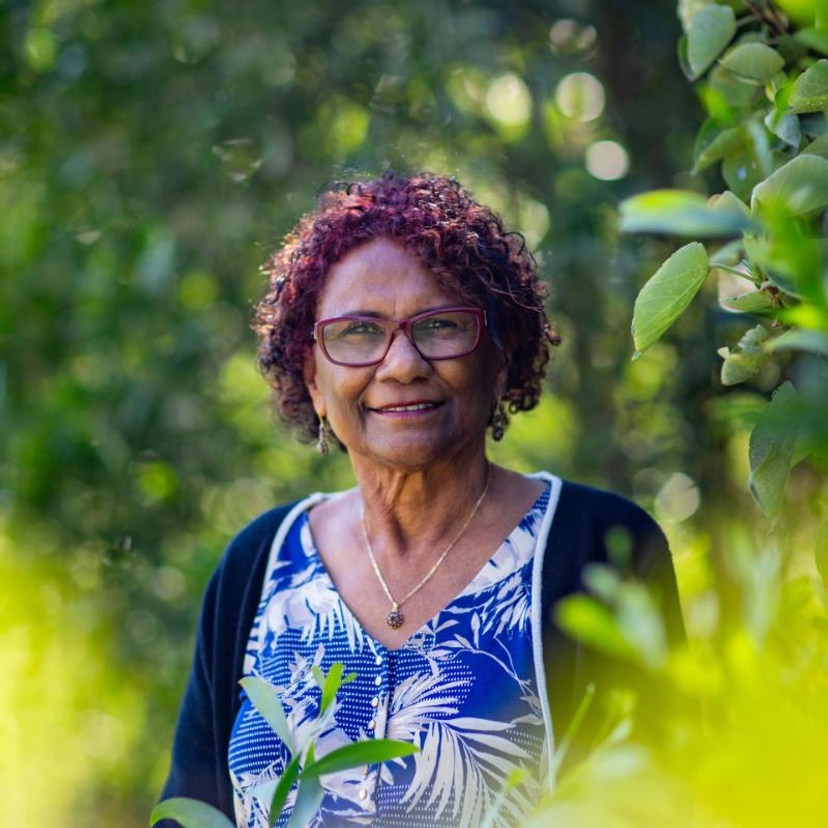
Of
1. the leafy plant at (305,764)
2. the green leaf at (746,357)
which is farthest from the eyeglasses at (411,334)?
the leafy plant at (305,764)

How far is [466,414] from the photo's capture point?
1.92m

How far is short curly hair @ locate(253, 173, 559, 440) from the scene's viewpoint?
1954 mm

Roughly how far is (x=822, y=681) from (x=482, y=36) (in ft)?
8.50

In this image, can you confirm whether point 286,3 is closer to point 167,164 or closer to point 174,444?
point 167,164

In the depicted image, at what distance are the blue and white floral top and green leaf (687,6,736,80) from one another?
73 centimetres

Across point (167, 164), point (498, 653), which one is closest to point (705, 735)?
point (498, 653)

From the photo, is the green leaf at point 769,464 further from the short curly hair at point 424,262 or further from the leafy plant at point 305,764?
the short curly hair at point 424,262

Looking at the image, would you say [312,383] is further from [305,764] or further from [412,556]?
[305,764]

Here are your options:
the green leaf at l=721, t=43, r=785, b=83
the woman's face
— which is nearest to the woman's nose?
the woman's face

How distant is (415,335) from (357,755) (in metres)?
1.06

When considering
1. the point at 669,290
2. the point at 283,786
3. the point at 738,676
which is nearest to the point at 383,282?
the point at 669,290

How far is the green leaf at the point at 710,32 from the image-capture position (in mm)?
1527

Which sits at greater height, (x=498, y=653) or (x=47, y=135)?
(x=47, y=135)

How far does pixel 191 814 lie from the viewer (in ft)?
3.21
